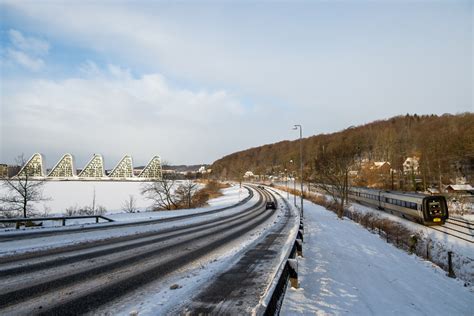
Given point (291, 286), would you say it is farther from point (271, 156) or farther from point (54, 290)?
point (271, 156)

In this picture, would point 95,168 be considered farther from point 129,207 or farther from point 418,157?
point 418,157

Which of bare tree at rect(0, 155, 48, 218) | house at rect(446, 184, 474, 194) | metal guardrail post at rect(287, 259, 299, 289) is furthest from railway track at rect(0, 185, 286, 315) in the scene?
house at rect(446, 184, 474, 194)

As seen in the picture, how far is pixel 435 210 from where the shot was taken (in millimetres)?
27797

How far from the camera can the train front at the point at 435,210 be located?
2777cm

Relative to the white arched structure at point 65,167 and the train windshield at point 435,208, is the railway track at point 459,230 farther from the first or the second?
the white arched structure at point 65,167

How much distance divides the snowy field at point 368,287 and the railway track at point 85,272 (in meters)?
3.71

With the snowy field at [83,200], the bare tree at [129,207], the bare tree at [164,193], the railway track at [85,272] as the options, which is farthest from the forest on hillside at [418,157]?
the railway track at [85,272]

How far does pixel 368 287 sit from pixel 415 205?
27.5 m

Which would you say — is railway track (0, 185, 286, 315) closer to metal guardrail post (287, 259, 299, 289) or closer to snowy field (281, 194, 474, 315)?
metal guardrail post (287, 259, 299, 289)

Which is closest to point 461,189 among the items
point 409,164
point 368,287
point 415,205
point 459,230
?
point 415,205

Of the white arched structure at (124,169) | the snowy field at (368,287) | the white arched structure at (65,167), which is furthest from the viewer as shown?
the white arched structure at (124,169)

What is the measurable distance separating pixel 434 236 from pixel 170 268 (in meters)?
25.5

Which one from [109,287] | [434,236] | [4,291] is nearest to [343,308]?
[109,287]

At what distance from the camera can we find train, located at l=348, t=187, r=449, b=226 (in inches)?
1095
